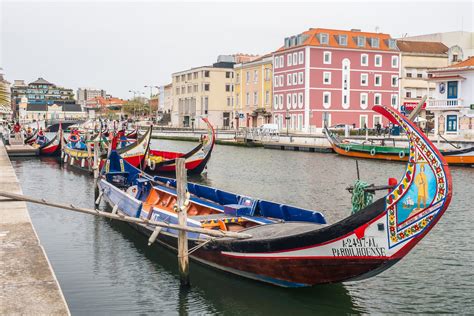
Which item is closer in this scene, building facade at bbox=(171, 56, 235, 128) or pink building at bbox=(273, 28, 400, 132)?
pink building at bbox=(273, 28, 400, 132)

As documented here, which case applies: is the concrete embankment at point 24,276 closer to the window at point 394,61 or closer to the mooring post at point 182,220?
the mooring post at point 182,220

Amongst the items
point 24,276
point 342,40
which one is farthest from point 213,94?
point 24,276

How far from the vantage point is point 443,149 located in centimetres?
4075

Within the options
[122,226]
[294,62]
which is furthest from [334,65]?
[122,226]

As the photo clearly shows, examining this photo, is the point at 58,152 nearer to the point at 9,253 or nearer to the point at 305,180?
the point at 305,180

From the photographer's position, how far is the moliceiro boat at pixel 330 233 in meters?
9.66

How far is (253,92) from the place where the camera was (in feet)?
267

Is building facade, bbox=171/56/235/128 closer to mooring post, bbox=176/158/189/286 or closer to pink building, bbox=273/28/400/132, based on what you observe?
pink building, bbox=273/28/400/132

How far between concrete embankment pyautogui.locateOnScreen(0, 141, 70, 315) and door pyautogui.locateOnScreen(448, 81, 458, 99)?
40.6 m

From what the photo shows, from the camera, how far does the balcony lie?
4769 centimetres

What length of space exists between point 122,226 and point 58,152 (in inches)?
1181

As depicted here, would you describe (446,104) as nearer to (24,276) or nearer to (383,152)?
(383,152)

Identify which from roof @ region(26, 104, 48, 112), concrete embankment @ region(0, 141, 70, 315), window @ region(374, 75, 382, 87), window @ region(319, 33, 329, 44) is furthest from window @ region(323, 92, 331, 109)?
roof @ region(26, 104, 48, 112)

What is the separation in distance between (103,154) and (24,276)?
26.7m
